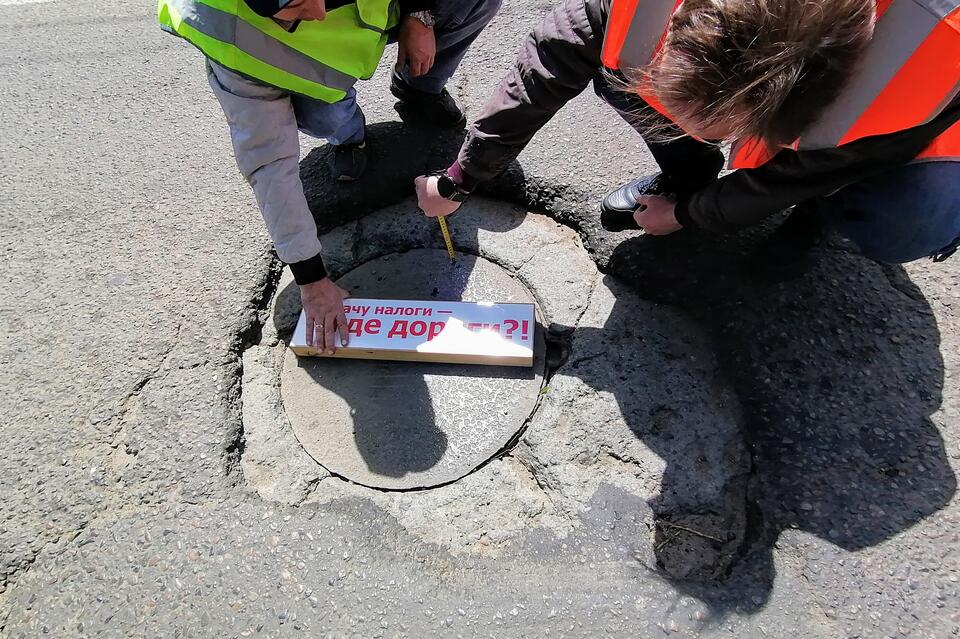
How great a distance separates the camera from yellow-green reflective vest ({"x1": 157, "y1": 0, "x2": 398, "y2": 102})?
1325 millimetres

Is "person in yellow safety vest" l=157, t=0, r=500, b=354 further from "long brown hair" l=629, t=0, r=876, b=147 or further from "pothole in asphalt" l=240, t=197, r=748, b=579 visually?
"long brown hair" l=629, t=0, r=876, b=147

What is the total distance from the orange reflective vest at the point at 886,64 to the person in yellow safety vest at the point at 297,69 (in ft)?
2.19

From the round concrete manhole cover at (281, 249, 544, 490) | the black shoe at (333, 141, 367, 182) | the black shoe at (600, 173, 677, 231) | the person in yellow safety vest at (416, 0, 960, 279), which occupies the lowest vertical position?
the round concrete manhole cover at (281, 249, 544, 490)

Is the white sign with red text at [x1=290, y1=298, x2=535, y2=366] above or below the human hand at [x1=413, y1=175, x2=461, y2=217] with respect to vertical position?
below

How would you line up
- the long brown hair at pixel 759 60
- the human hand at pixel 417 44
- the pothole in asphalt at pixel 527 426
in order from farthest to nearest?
the human hand at pixel 417 44 < the pothole in asphalt at pixel 527 426 < the long brown hair at pixel 759 60

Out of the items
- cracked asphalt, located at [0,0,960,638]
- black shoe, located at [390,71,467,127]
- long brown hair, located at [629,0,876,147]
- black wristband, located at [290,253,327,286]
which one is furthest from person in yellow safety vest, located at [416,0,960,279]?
black shoe, located at [390,71,467,127]

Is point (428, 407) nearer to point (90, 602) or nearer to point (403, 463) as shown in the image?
point (403, 463)

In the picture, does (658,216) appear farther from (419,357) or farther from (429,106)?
(429,106)

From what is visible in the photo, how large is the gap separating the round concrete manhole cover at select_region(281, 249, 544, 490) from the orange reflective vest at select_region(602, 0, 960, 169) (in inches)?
32.2

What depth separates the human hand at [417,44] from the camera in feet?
5.87

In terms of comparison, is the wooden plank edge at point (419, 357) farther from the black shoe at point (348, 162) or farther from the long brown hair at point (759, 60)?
the long brown hair at point (759, 60)

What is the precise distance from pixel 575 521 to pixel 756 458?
1.50 feet

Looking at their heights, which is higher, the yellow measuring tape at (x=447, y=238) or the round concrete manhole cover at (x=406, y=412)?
the yellow measuring tape at (x=447, y=238)

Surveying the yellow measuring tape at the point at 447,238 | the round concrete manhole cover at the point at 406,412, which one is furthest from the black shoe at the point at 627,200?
the yellow measuring tape at the point at 447,238
